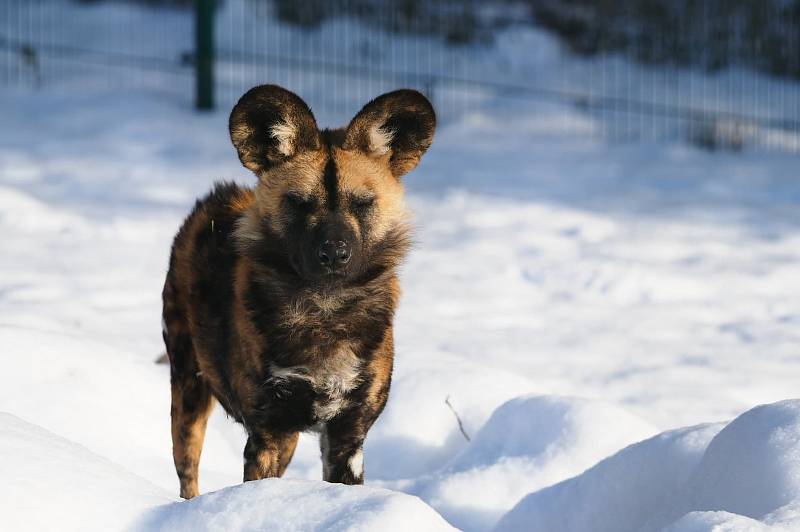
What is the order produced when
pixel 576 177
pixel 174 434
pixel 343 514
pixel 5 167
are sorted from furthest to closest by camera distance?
1. pixel 576 177
2. pixel 5 167
3. pixel 174 434
4. pixel 343 514

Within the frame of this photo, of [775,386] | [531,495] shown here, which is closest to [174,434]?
[531,495]

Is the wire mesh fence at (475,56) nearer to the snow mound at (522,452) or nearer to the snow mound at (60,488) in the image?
the snow mound at (522,452)

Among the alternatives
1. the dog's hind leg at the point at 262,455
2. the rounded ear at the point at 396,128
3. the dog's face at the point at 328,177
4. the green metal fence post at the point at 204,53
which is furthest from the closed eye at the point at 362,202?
the green metal fence post at the point at 204,53

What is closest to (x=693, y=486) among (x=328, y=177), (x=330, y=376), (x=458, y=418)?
(x=330, y=376)

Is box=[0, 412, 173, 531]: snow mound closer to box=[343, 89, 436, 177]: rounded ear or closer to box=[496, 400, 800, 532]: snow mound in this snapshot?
box=[496, 400, 800, 532]: snow mound

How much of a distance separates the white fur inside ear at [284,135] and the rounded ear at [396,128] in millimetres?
168

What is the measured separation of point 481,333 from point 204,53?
20.0 feet

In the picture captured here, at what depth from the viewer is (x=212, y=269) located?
3908 mm

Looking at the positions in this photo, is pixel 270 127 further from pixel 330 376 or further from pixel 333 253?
pixel 330 376

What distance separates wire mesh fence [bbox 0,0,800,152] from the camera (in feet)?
41.1

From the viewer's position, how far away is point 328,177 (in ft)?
11.7

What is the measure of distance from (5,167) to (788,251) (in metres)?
6.30

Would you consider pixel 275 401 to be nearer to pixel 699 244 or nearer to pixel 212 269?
pixel 212 269

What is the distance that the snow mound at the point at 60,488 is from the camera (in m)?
2.46
